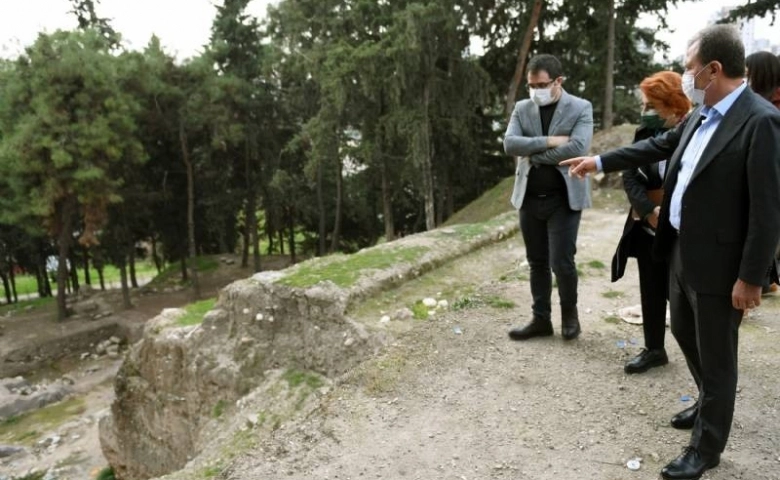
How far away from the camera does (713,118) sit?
92.4 inches

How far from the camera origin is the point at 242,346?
18.5ft

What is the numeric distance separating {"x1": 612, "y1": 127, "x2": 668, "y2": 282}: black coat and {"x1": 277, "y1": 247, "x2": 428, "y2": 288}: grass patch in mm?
2832

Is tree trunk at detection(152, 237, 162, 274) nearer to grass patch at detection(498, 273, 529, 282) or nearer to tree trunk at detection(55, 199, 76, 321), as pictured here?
tree trunk at detection(55, 199, 76, 321)

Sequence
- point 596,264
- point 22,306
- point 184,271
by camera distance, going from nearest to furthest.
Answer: point 596,264 < point 22,306 < point 184,271

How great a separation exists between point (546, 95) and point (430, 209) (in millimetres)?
13775

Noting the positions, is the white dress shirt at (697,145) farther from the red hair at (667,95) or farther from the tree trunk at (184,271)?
the tree trunk at (184,271)

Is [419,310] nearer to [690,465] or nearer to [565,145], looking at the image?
[565,145]

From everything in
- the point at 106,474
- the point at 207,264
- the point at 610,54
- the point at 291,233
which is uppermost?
the point at 610,54

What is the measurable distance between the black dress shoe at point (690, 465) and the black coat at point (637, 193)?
3.88 ft

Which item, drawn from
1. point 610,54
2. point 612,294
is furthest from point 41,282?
point 612,294

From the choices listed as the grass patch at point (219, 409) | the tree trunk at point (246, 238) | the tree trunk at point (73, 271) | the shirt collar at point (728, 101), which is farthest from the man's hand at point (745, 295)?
the tree trunk at point (73, 271)

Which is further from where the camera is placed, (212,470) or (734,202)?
(212,470)

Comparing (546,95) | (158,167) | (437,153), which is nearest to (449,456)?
(546,95)

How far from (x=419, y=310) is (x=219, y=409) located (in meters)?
2.33
